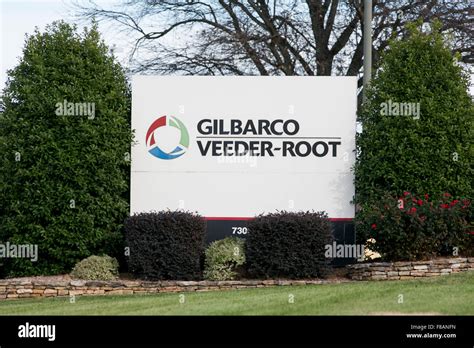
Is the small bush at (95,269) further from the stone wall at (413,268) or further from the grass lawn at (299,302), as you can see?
the stone wall at (413,268)

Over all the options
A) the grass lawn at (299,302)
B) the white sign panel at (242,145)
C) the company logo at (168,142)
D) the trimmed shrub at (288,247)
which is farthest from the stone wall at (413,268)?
the company logo at (168,142)

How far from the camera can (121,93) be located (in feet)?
52.1

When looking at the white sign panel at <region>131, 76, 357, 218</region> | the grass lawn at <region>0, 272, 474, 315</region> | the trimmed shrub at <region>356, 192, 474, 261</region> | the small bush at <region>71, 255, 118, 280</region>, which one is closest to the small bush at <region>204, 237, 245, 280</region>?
the grass lawn at <region>0, 272, 474, 315</region>

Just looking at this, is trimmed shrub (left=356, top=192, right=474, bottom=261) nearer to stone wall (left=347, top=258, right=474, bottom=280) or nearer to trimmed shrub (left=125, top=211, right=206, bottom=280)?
stone wall (left=347, top=258, right=474, bottom=280)

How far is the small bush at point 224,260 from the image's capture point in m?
14.7

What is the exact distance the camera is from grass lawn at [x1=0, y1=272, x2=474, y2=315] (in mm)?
11453

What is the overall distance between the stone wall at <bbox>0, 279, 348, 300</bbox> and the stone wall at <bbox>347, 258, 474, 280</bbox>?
63 cm

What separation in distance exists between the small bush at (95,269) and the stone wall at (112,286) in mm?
280

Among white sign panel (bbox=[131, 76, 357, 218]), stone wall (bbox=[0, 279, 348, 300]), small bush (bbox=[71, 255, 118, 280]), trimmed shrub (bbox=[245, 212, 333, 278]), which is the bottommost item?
stone wall (bbox=[0, 279, 348, 300])

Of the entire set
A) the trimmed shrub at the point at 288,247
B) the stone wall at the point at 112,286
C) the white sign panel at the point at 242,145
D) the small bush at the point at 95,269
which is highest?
the white sign panel at the point at 242,145

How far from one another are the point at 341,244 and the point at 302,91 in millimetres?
3095

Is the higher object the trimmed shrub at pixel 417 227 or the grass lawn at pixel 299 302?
the trimmed shrub at pixel 417 227

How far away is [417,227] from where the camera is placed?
14.5 metres
